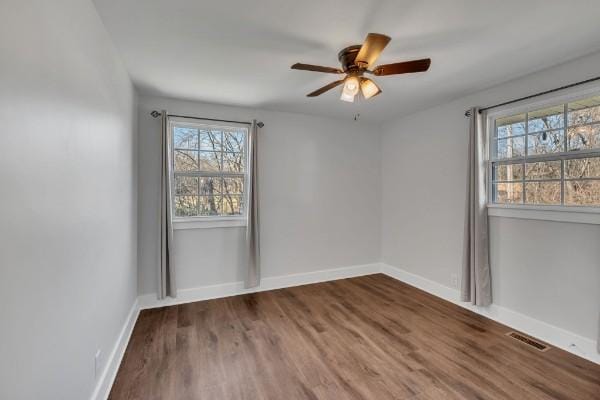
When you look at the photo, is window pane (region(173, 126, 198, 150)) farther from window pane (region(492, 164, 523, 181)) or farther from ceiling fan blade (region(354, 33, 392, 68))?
window pane (region(492, 164, 523, 181))

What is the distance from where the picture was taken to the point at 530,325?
2.69 m

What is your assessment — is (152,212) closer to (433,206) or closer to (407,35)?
(407,35)

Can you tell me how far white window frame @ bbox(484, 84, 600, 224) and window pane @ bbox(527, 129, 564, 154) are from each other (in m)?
0.05

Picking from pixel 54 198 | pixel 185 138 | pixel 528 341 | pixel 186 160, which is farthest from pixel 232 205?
pixel 528 341

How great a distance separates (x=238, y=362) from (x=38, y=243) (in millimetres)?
1733

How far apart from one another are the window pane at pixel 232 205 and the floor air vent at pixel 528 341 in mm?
3259

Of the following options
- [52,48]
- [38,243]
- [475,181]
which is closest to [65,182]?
[38,243]

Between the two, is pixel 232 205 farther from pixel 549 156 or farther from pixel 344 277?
pixel 549 156

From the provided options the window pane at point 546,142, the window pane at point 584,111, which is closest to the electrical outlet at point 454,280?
the window pane at point 546,142

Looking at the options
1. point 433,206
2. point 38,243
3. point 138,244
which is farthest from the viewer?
point 433,206

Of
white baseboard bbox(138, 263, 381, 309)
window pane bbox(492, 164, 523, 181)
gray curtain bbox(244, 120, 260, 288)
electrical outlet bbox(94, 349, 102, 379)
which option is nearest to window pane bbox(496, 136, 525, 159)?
window pane bbox(492, 164, 523, 181)

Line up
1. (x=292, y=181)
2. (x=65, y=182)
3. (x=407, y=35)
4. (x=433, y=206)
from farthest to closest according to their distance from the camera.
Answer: (x=292, y=181), (x=433, y=206), (x=407, y=35), (x=65, y=182)

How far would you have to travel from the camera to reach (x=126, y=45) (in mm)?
2168

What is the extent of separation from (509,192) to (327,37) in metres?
2.47
